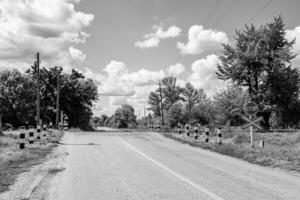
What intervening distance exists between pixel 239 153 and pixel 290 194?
708cm

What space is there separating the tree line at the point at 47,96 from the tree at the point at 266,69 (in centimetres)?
2432

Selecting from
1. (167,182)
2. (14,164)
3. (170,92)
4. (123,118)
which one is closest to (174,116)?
(170,92)

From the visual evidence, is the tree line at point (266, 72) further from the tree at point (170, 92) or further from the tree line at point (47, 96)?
the tree at point (170, 92)

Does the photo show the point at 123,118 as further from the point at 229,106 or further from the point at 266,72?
the point at 266,72

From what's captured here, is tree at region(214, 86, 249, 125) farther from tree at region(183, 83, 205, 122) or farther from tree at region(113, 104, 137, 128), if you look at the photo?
tree at region(113, 104, 137, 128)

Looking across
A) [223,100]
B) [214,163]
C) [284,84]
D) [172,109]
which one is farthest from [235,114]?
[214,163]

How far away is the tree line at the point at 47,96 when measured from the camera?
4928cm

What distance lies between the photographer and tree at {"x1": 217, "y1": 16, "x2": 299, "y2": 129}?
37.0 metres

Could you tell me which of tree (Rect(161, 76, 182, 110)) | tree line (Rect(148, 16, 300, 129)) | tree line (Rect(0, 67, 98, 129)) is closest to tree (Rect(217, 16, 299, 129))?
tree line (Rect(148, 16, 300, 129))

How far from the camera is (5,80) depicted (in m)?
60.2

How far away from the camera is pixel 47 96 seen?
49.3 meters

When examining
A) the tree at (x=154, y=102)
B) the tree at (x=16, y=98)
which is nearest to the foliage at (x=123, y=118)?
the tree at (x=154, y=102)

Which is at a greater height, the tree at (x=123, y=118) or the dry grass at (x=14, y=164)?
the tree at (x=123, y=118)

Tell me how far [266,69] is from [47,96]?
32.7 meters
